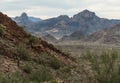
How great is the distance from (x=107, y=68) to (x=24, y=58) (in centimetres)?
414

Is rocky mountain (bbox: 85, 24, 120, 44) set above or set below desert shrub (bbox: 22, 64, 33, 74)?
below

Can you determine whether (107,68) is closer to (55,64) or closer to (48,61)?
(55,64)

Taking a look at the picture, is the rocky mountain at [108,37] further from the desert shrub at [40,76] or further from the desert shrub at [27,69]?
the desert shrub at [40,76]

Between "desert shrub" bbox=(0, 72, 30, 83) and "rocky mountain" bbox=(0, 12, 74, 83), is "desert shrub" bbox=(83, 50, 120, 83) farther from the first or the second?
"desert shrub" bbox=(0, 72, 30, 83)

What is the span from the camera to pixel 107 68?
19.2m

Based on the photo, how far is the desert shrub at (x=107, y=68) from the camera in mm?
18672

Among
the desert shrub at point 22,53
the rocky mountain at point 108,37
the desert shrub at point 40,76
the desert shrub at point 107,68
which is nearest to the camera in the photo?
the desert shrub at point 40,76

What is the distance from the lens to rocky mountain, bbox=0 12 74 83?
16641 millimetres

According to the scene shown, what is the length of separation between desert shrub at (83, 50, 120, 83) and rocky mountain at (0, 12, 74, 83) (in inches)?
75.5

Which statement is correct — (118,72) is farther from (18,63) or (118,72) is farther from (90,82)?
(18,63)

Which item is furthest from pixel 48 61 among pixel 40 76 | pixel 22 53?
pixel 40 76

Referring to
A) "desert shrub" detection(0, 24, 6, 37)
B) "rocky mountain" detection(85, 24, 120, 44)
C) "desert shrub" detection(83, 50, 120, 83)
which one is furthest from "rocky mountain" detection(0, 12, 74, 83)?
"rocky mountain" detection(85, 24, 120, 44)

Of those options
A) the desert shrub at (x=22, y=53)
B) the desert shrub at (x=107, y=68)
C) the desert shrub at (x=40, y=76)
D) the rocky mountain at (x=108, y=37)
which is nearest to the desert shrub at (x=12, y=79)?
the desert shrub at (x=40, y=76)

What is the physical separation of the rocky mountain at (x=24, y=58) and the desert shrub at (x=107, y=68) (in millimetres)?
1917
